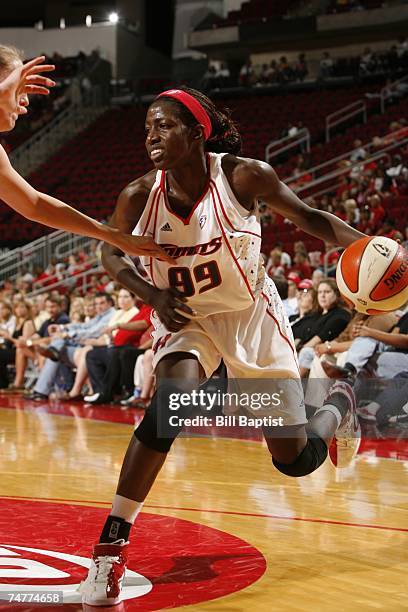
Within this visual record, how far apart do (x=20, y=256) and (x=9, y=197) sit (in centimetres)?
1564

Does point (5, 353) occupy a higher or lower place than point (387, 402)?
lower

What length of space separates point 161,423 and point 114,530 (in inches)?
14.9

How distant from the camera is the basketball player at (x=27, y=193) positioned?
2910mm

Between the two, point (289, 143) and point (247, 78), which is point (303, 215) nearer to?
point (289, 143)

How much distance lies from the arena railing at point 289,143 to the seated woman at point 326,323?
11.0 m

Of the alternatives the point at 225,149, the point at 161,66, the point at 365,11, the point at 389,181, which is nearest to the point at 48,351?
the point at 389,181

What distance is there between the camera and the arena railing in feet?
60.7

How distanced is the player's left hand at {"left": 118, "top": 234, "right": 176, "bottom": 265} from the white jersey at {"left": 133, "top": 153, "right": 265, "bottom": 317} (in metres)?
0.13

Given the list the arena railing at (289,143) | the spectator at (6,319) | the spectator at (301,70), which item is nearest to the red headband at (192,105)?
the spectator at (6,319)

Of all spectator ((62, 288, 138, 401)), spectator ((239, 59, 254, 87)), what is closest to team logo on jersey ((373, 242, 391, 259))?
spectator ((62, 288, 138, 401))

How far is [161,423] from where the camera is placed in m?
2.98

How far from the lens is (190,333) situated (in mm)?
3264

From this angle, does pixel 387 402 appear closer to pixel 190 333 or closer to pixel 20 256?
pixel 190 333

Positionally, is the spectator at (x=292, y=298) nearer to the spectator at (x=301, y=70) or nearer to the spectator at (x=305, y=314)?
the spectator at (x=305, y=314)
